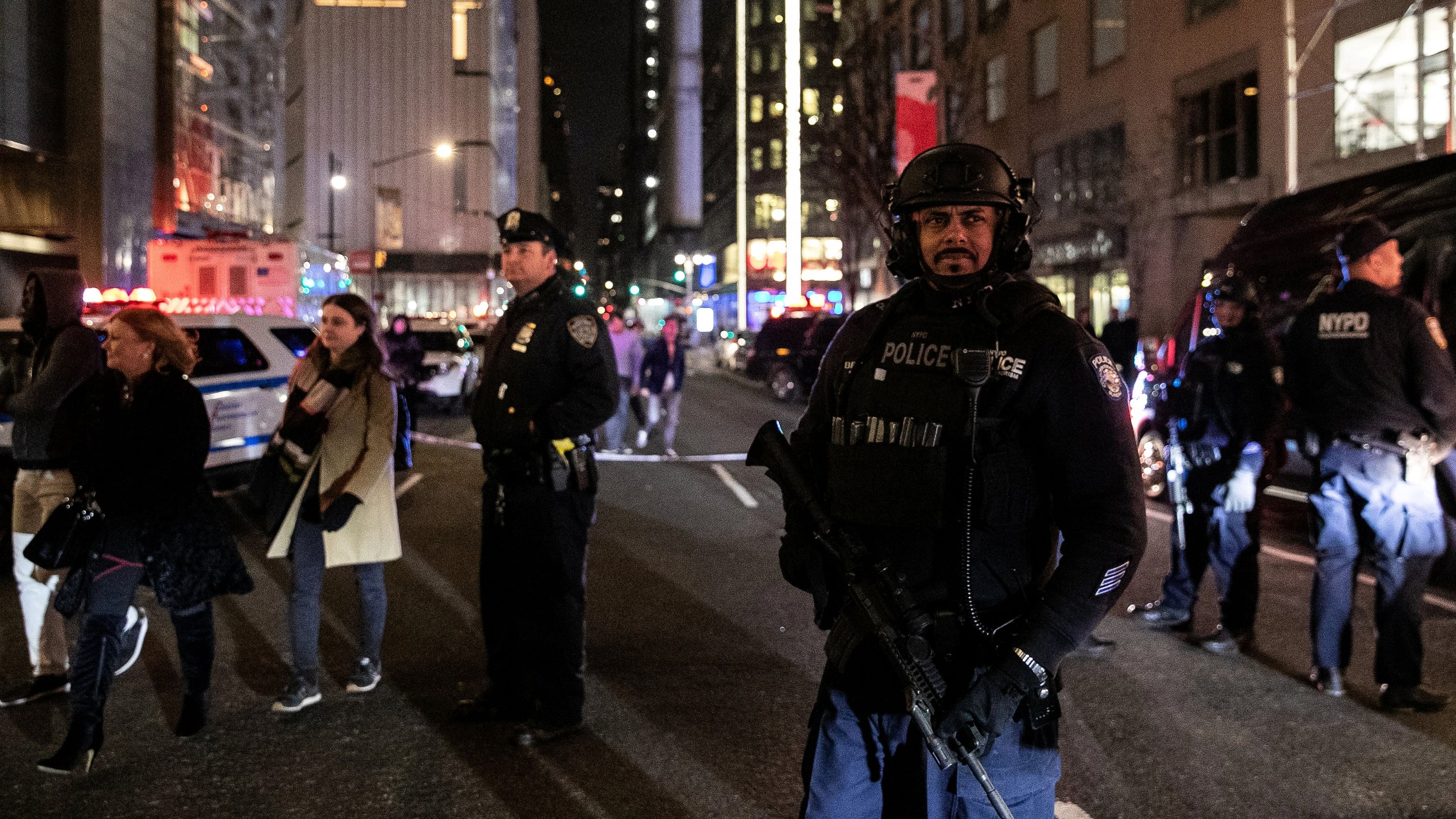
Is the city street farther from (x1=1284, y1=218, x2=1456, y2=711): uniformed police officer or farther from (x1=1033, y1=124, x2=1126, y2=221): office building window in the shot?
(x1=1033, y1=124, x2=1126, y2=221): office building window

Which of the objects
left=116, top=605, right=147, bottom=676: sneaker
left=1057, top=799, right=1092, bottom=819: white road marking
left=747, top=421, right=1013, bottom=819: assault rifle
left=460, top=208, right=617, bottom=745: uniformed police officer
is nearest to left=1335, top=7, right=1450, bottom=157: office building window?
left=460, top=208, right=617, bottom=745: uniformed police officer

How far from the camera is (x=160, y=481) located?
4438 mm

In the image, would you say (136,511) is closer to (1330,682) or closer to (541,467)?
(541,467)

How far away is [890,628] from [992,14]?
118 ft

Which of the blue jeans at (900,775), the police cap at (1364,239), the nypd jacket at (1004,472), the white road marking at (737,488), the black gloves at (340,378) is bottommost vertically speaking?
the white road marking at (737,488)

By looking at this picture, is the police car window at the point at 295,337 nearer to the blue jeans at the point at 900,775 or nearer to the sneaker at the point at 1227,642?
the sneaker at the point at 1227,642

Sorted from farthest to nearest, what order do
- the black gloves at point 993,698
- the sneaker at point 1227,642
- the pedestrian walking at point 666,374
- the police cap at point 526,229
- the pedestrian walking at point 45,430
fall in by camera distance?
the pedestrian walking at point 666,374 → the sneaker at point 1227,642 → the pedestrian walking at point 45,430 → the police cap at point 526,229 → the black gloves at point 993,698

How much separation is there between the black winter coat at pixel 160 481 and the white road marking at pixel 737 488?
6595 millimetres

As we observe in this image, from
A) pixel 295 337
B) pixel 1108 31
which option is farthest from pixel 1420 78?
pixel 295 337

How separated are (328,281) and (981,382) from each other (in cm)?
2091

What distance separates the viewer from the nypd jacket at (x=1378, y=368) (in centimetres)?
491

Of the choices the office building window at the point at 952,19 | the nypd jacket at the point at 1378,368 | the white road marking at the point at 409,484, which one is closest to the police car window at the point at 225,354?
the white road marking at the point at 409,484

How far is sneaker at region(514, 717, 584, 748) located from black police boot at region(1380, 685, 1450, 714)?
3.46 metres

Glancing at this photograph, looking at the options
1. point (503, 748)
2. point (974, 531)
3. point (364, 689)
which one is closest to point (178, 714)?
point (364, 689)
